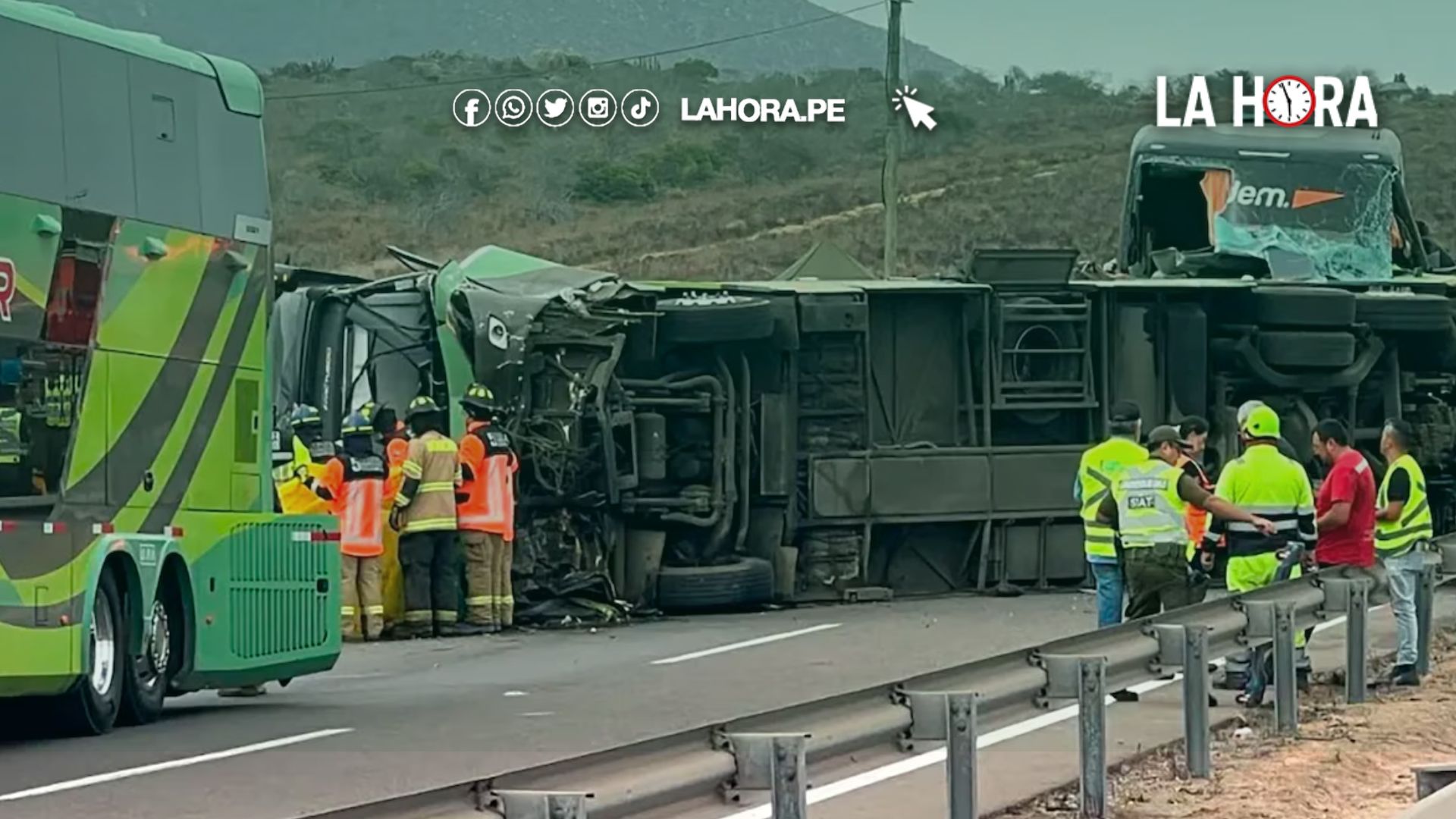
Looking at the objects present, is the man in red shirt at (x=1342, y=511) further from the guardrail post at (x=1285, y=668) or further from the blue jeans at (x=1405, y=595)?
the guardrail post at (x=1285, y=668)

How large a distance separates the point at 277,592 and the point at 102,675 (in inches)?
72.2

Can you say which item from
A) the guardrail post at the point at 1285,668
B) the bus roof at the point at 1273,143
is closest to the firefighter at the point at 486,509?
the bus roof at the point at 1273,143

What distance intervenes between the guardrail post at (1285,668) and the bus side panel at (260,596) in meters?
5.59

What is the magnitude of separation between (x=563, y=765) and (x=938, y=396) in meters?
15.6

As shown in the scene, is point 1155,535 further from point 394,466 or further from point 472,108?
point 472,108

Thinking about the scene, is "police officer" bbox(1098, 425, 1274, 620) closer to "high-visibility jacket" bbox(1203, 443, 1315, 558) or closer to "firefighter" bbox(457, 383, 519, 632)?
"high-visibility jacket" bbox(1203, 443, 1315, 558)

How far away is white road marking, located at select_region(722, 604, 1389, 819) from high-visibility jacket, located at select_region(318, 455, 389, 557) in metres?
6.68

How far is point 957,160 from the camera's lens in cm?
9162

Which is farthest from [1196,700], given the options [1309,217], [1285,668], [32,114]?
[1309,217]

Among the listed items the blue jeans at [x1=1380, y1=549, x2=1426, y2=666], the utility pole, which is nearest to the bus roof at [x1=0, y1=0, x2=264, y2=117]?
the blue jeans at [x1=1380, y1=549, x2=1426, y2=666]

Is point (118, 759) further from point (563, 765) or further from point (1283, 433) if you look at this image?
point (1283, 433)

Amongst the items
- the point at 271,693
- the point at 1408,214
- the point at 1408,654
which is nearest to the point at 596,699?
the point at 271,693

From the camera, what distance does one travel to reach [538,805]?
21.8ft

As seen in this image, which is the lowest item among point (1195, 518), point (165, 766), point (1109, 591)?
point (165, 766)
